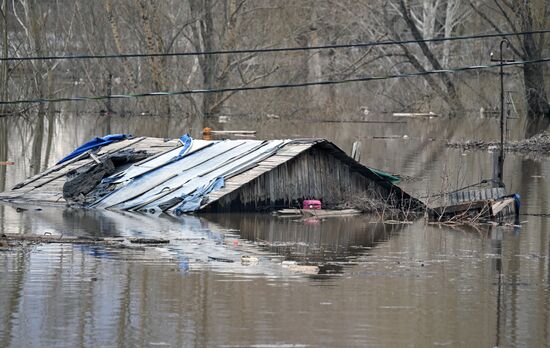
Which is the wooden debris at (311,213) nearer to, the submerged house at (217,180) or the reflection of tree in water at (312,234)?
the reflection of tree in water at (312,234)

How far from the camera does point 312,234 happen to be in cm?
1986

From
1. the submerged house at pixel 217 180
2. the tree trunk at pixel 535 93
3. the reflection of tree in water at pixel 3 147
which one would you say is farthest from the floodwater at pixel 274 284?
the tree trunk at pixel 535 93

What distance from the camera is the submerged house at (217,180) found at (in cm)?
2203

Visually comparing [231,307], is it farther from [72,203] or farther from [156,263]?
[72,203]

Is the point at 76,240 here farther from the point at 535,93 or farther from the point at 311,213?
the point at 535,93

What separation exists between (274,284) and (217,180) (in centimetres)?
747

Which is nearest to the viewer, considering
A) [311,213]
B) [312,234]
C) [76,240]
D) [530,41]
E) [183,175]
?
[76,240]

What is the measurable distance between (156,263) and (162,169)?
750 centimetres

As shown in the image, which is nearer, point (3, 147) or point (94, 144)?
point (94, 144)

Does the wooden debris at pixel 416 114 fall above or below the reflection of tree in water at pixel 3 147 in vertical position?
above

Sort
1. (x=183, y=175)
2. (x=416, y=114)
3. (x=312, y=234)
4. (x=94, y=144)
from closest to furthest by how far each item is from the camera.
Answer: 1. (x=312, y=234)
2. (x=183, y=175)
3. (x=94, y=144)
4. (x=416, y=114)

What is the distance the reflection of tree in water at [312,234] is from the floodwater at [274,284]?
0.11 feet

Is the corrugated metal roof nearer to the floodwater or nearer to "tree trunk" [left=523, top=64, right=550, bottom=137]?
the floodwater

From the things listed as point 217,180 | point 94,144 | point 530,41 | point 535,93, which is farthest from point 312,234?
point 535,93
